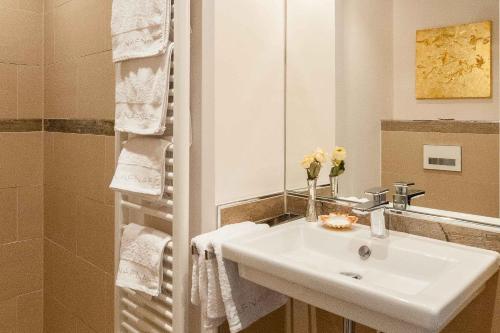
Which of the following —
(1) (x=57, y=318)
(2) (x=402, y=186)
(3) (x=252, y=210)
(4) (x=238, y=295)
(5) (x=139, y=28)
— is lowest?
(1) (x=57, y=318)

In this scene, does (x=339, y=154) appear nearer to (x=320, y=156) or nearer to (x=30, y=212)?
(x=320, y=156)

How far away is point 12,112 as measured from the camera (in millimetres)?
2221

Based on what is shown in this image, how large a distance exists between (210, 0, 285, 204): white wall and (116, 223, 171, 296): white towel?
27cm

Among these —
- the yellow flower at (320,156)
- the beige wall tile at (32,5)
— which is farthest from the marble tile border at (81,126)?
the yellow flower at (320,156)

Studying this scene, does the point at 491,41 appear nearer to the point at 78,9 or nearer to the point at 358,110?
the point at 358,110

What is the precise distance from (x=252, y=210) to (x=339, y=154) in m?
0.39

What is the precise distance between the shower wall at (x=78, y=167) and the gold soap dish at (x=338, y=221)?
92cm

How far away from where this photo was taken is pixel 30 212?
231 cm

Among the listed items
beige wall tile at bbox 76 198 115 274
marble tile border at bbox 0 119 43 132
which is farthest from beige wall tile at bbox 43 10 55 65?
beige wall tile at bbox 76 198 115 274

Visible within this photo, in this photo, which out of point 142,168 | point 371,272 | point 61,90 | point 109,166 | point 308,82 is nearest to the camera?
point 371,272

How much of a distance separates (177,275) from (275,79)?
83cm

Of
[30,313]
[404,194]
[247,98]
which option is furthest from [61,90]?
[404,194]

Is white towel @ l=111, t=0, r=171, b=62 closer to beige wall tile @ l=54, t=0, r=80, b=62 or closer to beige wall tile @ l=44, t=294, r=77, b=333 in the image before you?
beige wall tile @ l=54, t=0, r=80, b=62

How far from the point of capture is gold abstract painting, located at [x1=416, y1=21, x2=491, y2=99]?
1.27 meters
